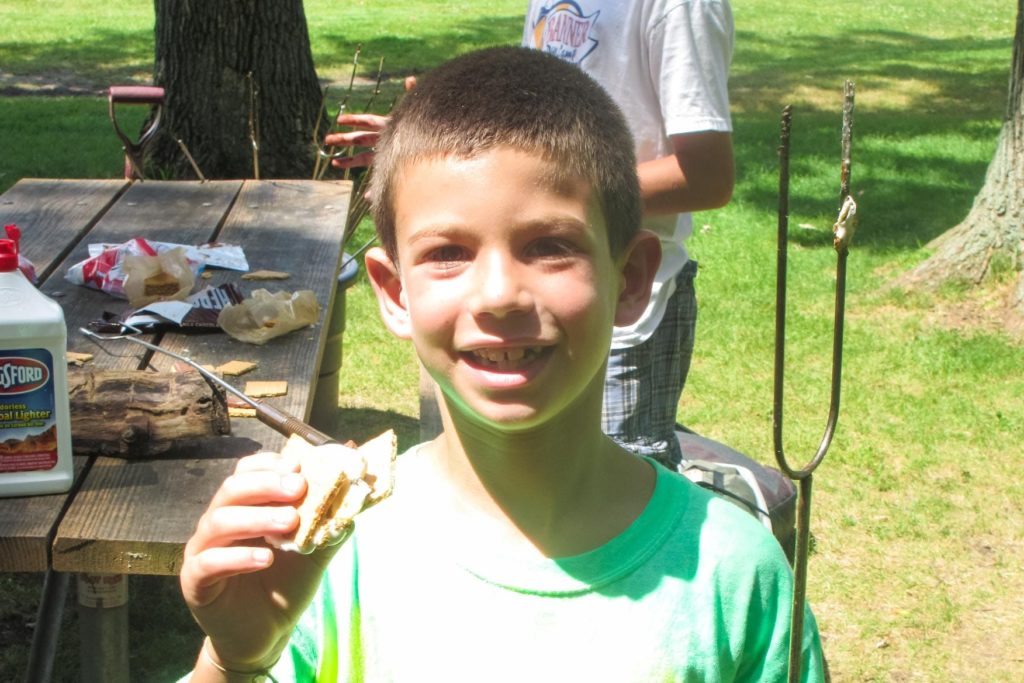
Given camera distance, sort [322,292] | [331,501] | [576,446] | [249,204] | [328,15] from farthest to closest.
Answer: [328,15], [249,204], [322,292], [576,446], [331,501]

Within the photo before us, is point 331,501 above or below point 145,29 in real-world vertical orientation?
above

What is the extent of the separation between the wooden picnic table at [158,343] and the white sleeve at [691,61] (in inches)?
36.9

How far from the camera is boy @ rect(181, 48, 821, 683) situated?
4.64 feet

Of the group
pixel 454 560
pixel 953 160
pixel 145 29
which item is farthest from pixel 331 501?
pixel 145 29

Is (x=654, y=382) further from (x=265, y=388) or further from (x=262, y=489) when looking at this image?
(x=262, y=489)

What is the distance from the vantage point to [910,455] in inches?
195

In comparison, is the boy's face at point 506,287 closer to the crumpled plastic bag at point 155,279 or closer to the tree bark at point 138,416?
the tree bark at point 138,416

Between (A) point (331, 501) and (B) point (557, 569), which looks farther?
(B) point (557, 569)

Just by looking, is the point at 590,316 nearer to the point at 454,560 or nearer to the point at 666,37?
the point at 454,560

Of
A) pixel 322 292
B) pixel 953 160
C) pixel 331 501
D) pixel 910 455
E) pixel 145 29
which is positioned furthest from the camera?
pixel 145 29

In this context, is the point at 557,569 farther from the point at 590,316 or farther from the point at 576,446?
the point at 590,316

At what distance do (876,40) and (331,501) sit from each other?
15.8 metres

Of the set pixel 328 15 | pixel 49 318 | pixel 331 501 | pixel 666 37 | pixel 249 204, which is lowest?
pixel 328 15

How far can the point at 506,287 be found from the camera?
137 centimetres
